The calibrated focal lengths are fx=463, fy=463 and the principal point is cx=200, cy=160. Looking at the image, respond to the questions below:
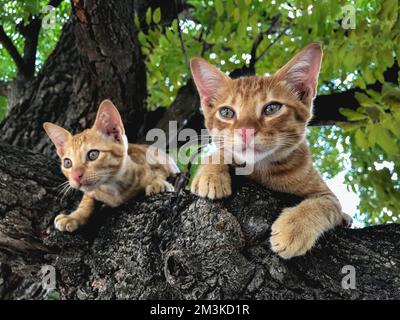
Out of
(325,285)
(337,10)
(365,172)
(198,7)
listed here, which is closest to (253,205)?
(325,285)

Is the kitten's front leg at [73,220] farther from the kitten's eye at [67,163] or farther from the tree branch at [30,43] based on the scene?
the tree branch at [30,43]

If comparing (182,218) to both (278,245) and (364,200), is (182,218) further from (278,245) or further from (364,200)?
(364,200)

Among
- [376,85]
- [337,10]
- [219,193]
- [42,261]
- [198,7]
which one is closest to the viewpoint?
[219,193]

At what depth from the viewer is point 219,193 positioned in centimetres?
201

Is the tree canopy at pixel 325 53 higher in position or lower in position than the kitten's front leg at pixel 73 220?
higher

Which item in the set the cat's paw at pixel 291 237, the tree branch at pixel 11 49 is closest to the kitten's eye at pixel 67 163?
the cat's paw at pixel 291 237

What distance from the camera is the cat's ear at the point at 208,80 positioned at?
2.40 m

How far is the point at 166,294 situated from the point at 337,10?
2041 mm

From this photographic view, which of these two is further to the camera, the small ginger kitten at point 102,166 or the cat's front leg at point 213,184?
the small ginger kitten at point 102,166

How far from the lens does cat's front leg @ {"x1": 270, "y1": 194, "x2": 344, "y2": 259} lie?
1873 mm

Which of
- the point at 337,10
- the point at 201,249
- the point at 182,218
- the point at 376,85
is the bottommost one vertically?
the point at 201,249

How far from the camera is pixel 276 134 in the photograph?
6.95 ft

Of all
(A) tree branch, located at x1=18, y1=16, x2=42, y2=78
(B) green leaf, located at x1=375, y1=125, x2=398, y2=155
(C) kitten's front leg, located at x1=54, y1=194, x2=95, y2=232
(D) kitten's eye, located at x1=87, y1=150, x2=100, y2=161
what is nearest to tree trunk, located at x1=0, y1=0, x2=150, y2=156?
(A) tree branch, located at x1=18, y1=16, x2=42, y2=78

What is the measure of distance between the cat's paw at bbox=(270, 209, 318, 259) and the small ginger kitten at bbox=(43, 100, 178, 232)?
785mm
